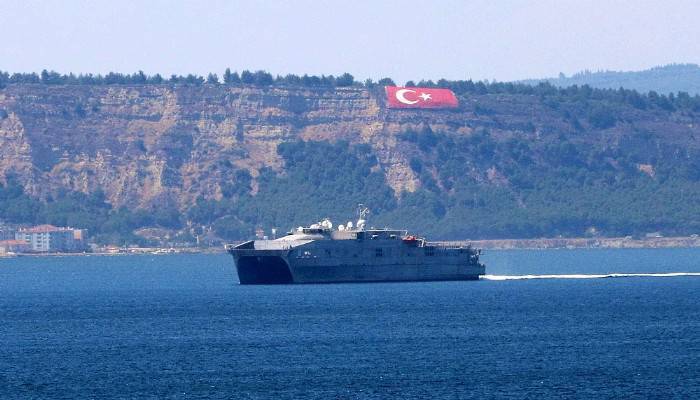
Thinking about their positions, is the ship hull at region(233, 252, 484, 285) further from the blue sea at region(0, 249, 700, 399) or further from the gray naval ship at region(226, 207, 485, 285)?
the blue sea at region(0, 249, 700, 399)

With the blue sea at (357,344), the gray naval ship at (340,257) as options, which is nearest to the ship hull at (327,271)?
the gray naval ship at (340,257)

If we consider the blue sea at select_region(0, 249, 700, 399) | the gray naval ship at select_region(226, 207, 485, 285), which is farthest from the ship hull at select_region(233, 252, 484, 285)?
the blue sea at select_region(0, 249, 700, 399)

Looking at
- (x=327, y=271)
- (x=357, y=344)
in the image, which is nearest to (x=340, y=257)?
(x=327, y=271)

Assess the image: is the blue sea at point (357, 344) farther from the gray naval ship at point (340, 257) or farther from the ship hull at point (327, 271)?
the gray naval ship at point (340, 257)

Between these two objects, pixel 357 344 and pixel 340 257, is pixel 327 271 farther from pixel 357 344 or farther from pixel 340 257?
pixel 357 344

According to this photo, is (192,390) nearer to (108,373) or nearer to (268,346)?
(108,373)

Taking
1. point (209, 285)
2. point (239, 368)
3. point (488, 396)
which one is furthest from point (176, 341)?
point (209, 285)
